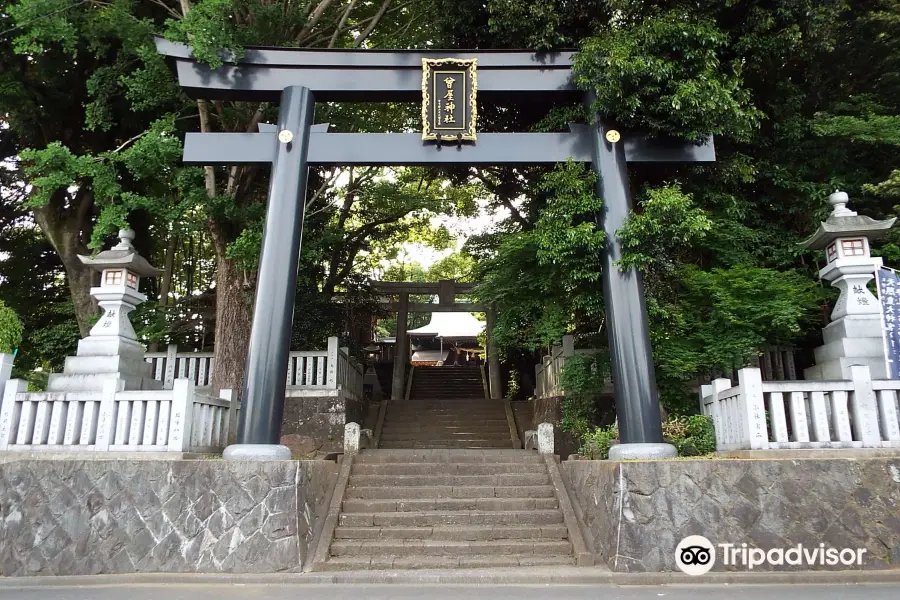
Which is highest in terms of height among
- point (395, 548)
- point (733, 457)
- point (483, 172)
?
point (483, 172)

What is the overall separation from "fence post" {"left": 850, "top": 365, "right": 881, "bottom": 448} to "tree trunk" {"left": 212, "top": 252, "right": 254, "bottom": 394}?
Result: 8614mm

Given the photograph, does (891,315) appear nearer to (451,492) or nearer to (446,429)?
(451,492)

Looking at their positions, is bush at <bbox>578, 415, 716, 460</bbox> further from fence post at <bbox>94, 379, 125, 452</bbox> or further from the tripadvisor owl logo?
fence post at <bbox>94, 379, 125, 452</bbox>

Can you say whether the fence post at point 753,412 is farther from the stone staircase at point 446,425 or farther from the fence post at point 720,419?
the stone staircase at point 446,425

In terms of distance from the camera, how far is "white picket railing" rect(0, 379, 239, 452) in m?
5.99

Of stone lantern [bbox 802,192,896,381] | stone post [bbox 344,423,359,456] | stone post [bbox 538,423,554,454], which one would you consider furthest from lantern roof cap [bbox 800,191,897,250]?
stone post [bbox 344,423,359,456]

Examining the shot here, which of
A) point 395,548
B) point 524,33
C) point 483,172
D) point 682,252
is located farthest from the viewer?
point 483,172

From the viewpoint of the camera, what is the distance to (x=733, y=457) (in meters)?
5.66

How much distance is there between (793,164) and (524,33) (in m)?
5.10

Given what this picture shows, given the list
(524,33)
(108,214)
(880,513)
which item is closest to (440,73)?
(524,33)

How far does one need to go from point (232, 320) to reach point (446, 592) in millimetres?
6655

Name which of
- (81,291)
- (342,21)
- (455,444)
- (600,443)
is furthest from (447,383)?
(600,443)

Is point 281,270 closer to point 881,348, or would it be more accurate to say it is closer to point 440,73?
point 440,73

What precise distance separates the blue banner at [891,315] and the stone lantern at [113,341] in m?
8.25
